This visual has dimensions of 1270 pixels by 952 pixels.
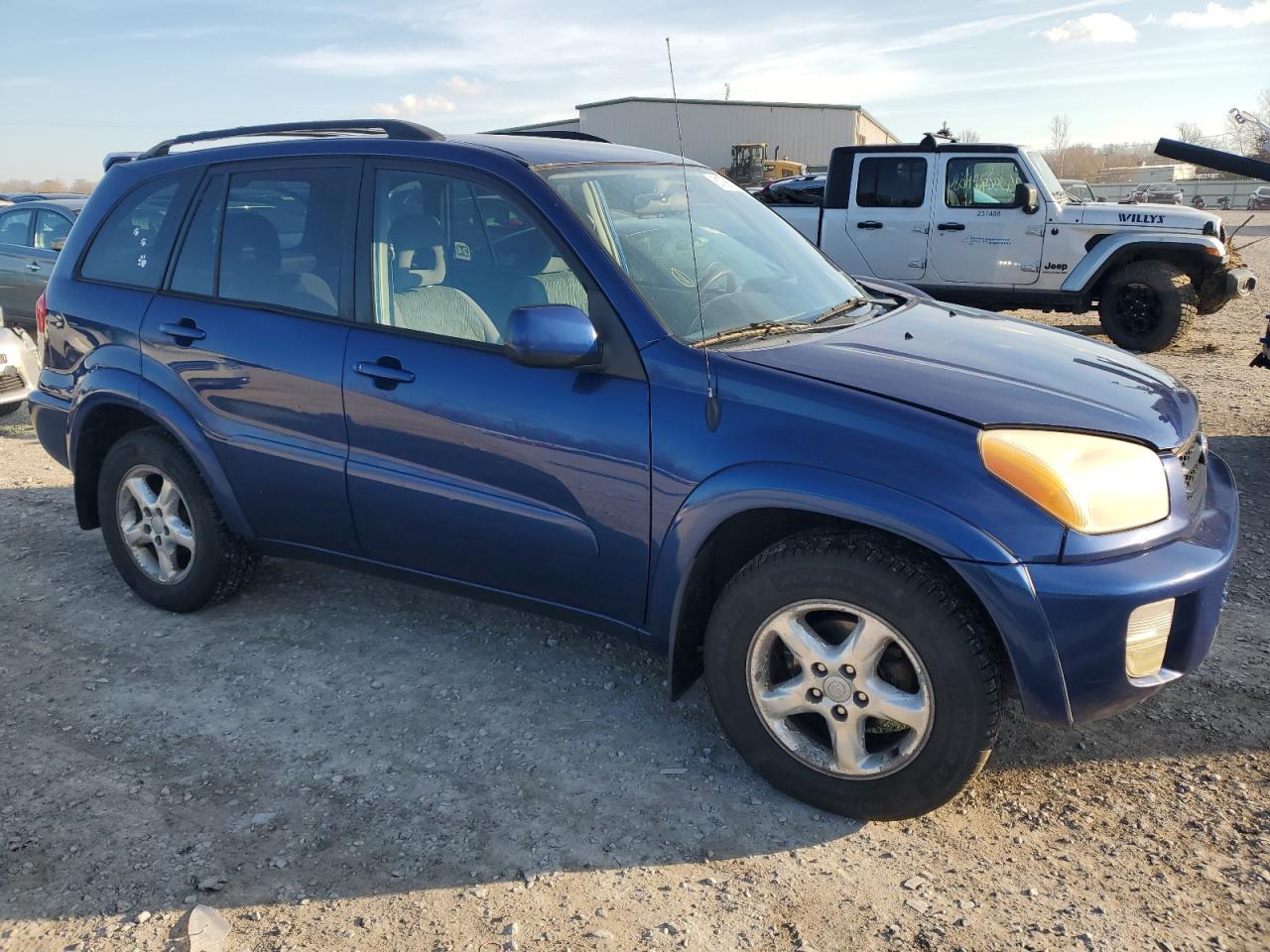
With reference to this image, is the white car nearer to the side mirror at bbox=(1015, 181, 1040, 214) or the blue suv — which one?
the blue suv

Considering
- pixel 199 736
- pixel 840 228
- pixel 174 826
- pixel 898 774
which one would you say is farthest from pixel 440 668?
pixel 840 228

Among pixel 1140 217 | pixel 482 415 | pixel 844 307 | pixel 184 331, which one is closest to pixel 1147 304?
pixel 1140 217

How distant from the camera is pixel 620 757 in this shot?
9.91ft

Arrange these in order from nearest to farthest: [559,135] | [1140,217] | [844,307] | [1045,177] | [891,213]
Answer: [844,307] < [559,135] < [1140,217] < [1045,177] < [891,213]

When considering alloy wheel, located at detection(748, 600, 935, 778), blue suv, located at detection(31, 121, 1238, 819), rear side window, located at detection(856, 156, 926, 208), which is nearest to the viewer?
blue suv, located at detection(31, 121, 1238, 819)

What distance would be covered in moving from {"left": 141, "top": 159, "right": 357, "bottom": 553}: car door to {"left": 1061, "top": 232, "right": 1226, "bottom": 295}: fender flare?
319 inches

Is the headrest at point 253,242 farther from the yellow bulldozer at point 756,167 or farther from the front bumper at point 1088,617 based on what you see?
the yellow bulldozer at point 756,167

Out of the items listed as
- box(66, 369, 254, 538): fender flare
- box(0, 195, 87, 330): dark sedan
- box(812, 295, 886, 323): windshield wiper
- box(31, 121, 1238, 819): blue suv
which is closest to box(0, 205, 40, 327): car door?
box(0, 195, 87, 330): dark sedan

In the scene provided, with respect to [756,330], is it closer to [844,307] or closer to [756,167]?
[844,307]

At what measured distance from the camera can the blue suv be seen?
2420 mm

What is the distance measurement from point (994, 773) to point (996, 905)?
0.57m

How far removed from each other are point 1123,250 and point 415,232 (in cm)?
828

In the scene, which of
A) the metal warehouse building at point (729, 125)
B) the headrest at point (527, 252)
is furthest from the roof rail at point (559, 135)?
the metal warehouse building at point (729, 125)

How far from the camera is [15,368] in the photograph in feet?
24.5
